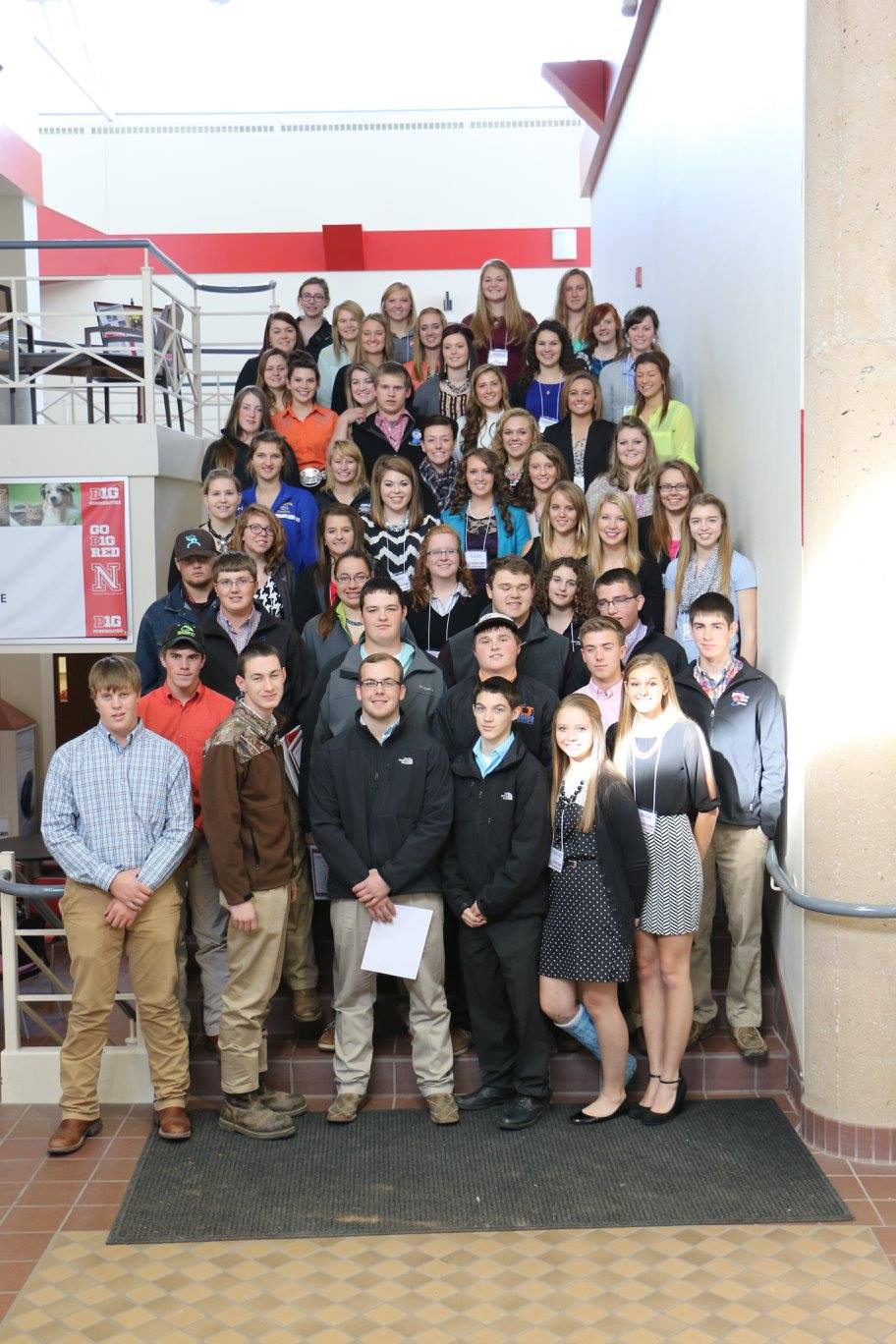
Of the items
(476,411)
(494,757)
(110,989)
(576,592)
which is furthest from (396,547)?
(110,989)

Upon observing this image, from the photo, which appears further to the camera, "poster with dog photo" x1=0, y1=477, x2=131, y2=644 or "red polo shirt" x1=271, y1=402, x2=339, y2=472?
"red polo shirt" x1=271, y1=402, x2=339, y2=472

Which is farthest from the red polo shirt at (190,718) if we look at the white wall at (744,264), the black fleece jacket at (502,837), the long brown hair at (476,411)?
the long brown hair at (476,411)

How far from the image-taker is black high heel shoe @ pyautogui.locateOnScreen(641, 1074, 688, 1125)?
4383 mm

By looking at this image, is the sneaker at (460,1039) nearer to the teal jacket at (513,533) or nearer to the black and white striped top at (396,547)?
the black and white striped top at (396,547)

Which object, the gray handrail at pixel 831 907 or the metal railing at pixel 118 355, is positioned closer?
the gray handrail at pixel 831 907

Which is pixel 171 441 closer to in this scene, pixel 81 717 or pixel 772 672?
pixel 772 672

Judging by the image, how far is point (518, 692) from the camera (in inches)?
180

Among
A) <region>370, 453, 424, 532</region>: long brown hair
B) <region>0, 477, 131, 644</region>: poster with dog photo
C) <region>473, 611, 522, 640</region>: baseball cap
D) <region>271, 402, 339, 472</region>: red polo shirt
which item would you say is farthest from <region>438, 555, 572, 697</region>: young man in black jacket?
<region>0, 477, 131, 644</region>: poster with dog photo

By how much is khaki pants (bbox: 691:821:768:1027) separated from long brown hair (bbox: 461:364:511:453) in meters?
2.55

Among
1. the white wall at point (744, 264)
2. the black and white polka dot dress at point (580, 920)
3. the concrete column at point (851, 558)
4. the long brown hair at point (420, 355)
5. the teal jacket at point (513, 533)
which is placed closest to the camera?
the concrete column at point (851, 558)

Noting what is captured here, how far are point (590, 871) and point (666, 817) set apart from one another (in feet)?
1.00

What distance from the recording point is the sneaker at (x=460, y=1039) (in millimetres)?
4688

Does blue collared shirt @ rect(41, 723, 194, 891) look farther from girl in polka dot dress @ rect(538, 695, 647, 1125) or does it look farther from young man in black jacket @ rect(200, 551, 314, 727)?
girl in polka dot dress @ rect(538, 695, 647, 1125)

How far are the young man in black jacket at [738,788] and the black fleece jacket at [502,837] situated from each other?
2.07 ft
